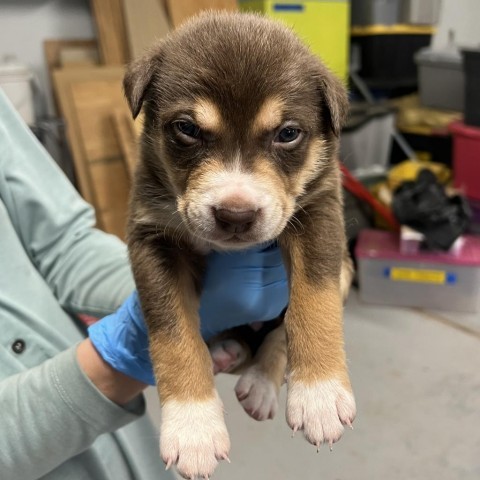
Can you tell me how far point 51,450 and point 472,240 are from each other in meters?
3.49

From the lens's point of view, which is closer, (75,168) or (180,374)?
(180,374)

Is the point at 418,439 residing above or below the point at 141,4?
below

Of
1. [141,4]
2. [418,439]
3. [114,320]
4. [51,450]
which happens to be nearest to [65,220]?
[114,320]

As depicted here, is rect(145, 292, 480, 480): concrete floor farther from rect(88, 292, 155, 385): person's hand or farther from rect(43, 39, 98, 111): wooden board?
rect(43, 39, 98, 111): wooden board

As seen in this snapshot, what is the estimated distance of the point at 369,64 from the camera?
5402mm

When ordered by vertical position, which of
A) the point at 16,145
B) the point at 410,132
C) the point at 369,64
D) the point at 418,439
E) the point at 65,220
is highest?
the point at 16,145

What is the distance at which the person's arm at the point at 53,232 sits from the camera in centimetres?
178

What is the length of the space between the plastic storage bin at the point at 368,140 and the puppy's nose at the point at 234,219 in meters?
3.47

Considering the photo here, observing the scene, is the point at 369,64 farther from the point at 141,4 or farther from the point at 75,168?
the point at 75,168

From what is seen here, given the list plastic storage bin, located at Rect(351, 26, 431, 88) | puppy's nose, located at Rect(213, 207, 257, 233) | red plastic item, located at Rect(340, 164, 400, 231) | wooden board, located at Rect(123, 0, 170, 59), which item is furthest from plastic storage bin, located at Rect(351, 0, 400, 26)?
puppy's nose, located at Rect(213, 207, 257, 233)

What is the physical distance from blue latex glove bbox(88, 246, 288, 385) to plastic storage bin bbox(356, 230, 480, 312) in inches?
96.3

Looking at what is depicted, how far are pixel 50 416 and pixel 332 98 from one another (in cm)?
103

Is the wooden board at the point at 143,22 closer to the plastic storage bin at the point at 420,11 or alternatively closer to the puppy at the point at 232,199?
the plastic storage bin at the point at 420,11

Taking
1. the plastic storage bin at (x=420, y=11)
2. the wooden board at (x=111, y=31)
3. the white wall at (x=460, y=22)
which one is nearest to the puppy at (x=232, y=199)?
the wooden board at (x=111, y=31)
